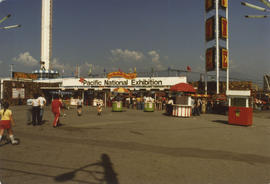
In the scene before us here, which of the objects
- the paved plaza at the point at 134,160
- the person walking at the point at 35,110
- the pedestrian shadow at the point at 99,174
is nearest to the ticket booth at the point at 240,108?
the paved plaza at the point at 134,160

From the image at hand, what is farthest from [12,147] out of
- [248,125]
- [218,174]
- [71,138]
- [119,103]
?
[119,103]

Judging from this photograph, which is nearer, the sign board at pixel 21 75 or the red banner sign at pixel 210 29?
the red banner sign at pixel 210 29

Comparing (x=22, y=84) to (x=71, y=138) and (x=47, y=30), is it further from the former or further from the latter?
(x=47, y=30)

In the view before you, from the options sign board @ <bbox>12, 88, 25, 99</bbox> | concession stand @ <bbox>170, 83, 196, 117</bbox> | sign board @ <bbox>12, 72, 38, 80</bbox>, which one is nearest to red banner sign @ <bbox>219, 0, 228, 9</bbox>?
concession stand @ <bbox>170, 83, 196, 117</bbox>

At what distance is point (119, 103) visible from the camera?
20641 mm

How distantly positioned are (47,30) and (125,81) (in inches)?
1943

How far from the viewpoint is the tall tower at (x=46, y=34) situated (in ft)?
220

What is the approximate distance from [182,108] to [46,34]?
63.4m

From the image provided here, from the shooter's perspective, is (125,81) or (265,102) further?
(125,81)

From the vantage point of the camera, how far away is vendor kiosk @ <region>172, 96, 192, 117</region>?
53.1ft

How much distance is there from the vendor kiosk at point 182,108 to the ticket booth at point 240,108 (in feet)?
12.9

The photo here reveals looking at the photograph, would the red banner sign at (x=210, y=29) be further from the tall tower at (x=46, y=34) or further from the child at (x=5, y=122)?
the tall tower at (x=46, y=34)

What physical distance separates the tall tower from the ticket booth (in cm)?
6526

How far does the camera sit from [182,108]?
16.2 meters
